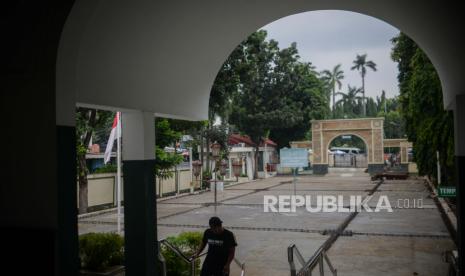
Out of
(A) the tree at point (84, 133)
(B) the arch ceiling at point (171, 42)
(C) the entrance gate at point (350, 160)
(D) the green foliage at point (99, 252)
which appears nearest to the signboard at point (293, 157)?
(A) the tree at point (84, 133)

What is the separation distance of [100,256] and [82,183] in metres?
9.59

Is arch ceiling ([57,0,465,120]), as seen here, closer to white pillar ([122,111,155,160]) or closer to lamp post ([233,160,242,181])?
white pillar ([122,111,155,160])

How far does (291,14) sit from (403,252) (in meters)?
6.05

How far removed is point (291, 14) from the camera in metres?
5.79

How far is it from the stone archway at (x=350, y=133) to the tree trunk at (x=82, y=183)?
26650 millimetres

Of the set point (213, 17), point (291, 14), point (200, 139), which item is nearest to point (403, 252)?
point (291, 14)

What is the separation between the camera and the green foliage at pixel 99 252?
6.91 metres

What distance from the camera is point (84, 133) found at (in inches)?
607

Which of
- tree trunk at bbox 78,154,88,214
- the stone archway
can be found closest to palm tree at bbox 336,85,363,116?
the stone archway

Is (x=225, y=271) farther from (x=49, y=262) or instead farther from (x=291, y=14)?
(x=291, y=14)

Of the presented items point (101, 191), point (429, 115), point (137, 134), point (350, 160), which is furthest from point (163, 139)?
point (350, 160)

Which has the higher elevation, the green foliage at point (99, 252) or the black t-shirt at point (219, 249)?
the black t-shirt at point (219, 249)

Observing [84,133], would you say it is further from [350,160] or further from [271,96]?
[350,160]

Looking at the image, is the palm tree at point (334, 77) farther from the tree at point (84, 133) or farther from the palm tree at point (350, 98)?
the tree at point (84, 133)
